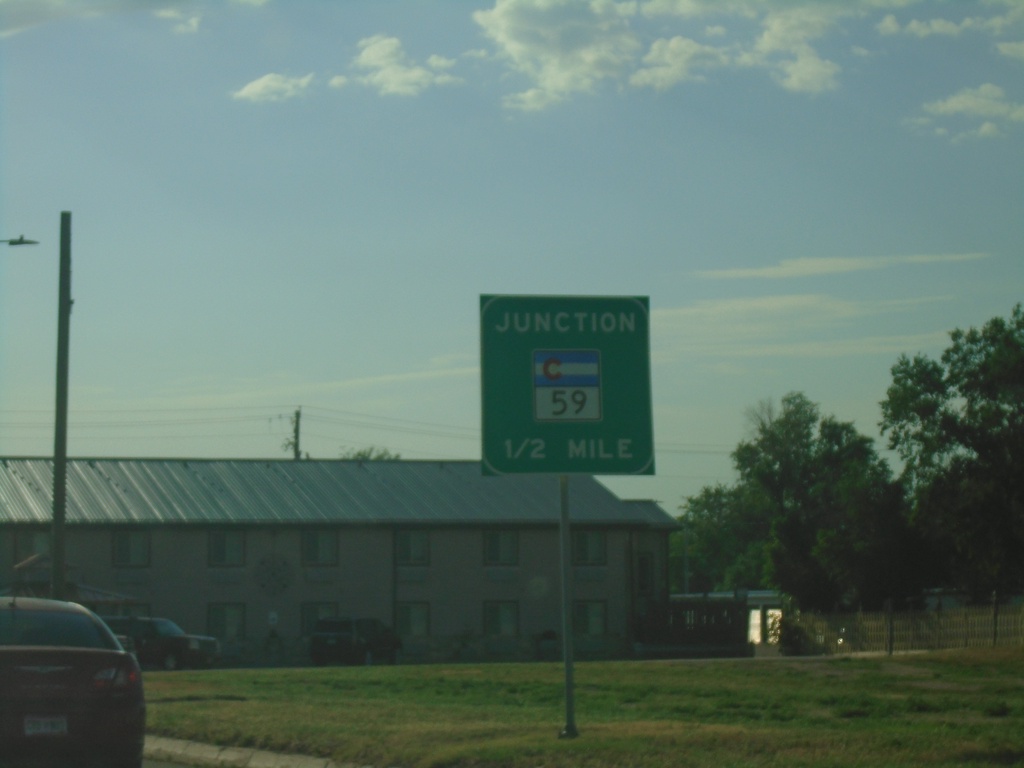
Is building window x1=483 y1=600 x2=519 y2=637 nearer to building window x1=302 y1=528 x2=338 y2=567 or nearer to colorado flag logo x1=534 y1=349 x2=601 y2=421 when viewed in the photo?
building window x1=302 y1=528 x2=338 y2=567

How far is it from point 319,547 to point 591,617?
12061 mm

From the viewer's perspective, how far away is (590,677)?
26.2 metres

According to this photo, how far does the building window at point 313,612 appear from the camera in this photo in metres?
57.6

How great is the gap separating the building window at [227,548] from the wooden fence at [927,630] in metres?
23.1

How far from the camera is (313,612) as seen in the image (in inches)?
2274

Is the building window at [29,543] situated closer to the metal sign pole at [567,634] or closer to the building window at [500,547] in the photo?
the building window at [500,547]

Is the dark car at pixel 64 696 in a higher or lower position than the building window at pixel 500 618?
higher

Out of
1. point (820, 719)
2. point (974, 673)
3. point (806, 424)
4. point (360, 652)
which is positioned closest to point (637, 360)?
point (820, 719)

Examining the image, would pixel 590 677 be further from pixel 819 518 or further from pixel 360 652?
pixel 819 518

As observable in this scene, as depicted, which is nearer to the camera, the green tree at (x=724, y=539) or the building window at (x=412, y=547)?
the building window at (x=412, y=547)

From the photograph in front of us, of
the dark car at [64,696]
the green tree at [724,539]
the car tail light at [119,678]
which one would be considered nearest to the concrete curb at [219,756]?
the dark car at [64,696]

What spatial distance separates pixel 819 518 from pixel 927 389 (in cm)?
3671

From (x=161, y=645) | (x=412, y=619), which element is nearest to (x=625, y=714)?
(x=161, y=645)

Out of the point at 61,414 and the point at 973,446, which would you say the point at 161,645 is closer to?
the point at 61,414
